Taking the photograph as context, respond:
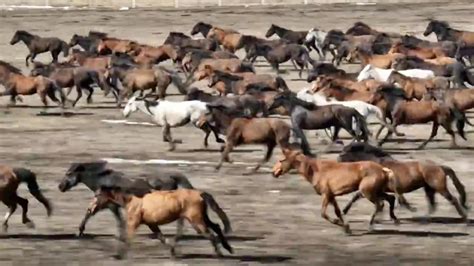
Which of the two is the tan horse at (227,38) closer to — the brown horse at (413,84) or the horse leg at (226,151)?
the brown horse at (413,84)

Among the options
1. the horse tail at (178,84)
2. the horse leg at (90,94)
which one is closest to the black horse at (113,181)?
the horse tail at (178,84)

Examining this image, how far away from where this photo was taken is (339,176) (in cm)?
1523

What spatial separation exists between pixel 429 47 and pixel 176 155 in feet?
42.3

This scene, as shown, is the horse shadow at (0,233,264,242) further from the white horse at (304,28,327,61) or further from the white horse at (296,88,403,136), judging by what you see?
the white horse at (304,28,327,61)

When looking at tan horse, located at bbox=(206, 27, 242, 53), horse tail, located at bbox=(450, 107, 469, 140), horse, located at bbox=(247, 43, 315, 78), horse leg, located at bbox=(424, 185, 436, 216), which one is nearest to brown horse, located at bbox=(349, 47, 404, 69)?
horse, located at bbox=(247, 43, 315, 78)

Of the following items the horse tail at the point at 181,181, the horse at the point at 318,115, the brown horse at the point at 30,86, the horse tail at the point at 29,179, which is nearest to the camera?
the horse tail at the point at 181,181

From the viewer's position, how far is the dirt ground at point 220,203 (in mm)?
14625

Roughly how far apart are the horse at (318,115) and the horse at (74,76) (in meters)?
7.35

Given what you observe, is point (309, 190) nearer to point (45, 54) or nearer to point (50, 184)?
point (50, 184)

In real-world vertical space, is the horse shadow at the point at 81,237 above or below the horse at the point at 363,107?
above

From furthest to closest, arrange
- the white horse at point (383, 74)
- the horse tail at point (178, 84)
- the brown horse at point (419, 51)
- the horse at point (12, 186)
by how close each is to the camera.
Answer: the brown horse at point (419, 51) < the horse tail at point (178, 84) < the white horse at point (383, 74) < the horse at point (12, 186)

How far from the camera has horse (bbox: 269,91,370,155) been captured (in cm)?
2181

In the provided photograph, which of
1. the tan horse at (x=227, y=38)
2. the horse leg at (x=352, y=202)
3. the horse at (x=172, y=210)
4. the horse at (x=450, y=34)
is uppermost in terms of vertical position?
the horse at (x=172, y=210)

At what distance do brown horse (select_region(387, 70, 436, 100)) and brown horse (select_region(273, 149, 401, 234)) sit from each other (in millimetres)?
10303
